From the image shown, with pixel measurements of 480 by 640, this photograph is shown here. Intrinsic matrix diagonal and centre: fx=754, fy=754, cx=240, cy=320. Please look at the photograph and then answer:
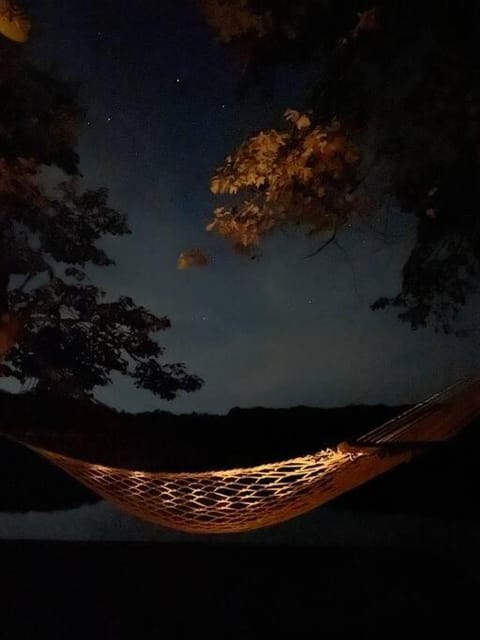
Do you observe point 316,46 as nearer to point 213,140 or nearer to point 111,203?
point 213,140

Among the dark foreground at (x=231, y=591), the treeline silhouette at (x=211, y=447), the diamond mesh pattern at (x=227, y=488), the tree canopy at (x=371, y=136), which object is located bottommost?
the dark foreground at (x=231, y=591)

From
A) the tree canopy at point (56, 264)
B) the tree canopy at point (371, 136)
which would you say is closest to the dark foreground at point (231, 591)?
the tree canopy at point (56, 264)

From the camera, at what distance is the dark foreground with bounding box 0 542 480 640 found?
1.83m

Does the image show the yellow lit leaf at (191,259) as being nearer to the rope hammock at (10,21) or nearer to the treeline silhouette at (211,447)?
the treeline silhouette at (211,447)

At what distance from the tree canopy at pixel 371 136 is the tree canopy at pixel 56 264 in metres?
0.35

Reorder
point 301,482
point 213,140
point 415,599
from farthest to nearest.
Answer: point 213,140 < point 415,599 < point 301,482

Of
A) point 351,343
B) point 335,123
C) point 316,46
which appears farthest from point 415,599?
point 316,46

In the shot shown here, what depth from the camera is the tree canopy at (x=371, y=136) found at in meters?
1.88

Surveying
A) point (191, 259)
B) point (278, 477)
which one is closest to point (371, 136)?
point (191, 259)

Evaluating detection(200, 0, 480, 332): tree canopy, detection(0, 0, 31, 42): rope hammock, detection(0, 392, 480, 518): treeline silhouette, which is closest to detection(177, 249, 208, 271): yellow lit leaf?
detection(200, 0, 480, 332): tree canopy

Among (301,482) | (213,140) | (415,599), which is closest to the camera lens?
(301,482)

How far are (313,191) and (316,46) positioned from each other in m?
0.37

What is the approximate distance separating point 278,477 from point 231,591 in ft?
2.49

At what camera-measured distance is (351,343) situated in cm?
192
